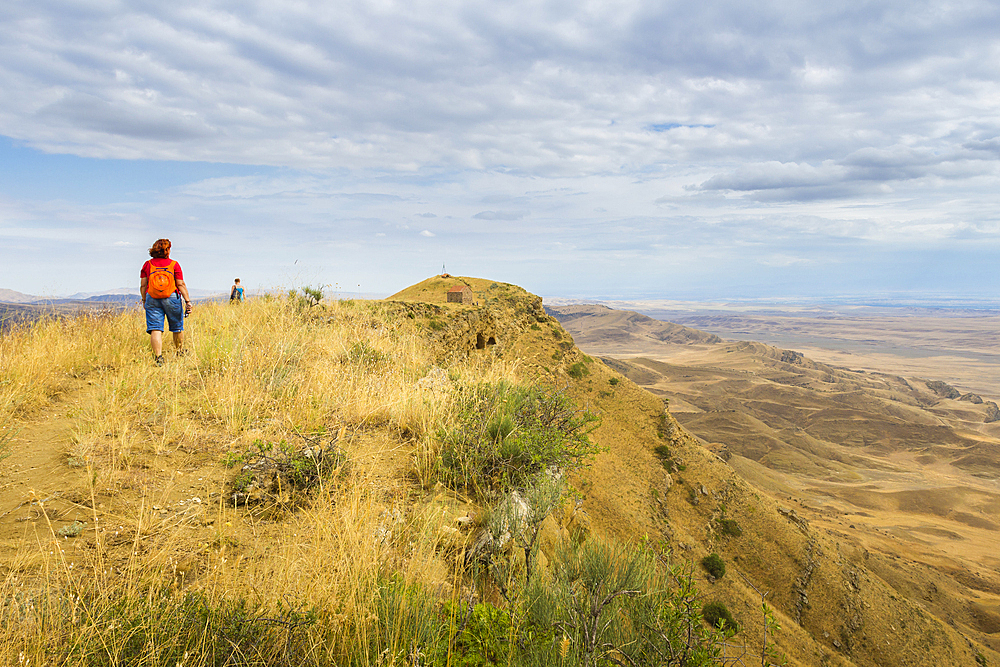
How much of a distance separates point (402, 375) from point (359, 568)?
11.8ft

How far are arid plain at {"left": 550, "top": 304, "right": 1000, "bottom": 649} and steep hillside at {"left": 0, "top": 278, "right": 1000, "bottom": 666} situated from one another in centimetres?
1270

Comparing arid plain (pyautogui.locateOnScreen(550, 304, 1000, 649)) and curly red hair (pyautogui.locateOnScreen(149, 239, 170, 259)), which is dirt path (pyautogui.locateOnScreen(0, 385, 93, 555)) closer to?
curly red hair (pyautogui.locateOnScreen(149, 239, 170, 259))

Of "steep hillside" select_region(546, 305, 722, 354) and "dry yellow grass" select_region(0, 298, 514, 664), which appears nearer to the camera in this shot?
"dry yellow grass" select_region(0, 298, 514, 664)

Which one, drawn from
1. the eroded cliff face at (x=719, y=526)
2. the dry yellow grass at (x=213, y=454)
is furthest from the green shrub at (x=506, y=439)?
the eroded cliff face at (x=719, y=526)

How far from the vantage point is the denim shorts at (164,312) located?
21.8ft

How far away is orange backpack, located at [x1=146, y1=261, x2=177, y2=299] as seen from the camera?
6627 millimetres

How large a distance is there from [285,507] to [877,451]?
1939 inches

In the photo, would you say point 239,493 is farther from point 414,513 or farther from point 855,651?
point 855,651

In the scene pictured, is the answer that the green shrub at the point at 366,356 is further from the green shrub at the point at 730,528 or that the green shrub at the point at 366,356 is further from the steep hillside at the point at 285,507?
the green shrub at the point at 730,528

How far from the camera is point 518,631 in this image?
2.63 meters

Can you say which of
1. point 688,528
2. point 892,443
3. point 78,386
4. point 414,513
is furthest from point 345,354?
point 892,443

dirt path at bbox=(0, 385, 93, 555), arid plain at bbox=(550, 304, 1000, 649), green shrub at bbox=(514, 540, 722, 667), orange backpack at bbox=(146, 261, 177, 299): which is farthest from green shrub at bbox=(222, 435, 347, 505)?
arid plain at bbox=(550, 304, 1000, 649)

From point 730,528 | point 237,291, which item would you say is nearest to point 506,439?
point 730,528

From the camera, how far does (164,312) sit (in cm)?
685
